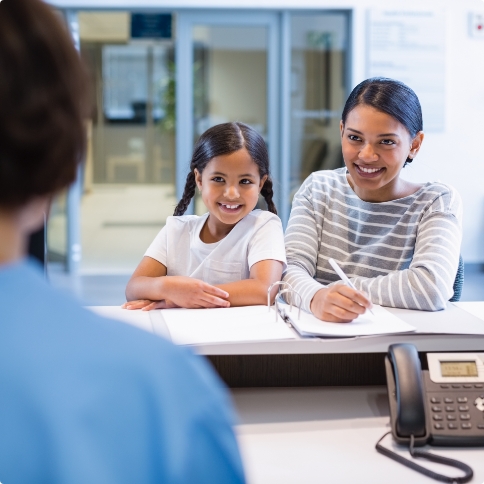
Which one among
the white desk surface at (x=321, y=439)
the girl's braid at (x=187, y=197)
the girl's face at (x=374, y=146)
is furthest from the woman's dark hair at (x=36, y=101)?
the girl's braid at (x=187, y=197)

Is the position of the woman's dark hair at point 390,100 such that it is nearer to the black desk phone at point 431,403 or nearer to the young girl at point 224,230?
the young girl at point 224,230

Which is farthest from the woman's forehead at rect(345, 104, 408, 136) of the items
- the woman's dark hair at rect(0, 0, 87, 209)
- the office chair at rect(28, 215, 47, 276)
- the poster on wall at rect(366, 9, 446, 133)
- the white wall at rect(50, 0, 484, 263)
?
the poster on wall at rect(366, 9, 446, 133)

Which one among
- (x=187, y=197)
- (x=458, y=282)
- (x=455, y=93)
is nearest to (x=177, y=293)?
(x=187, y=197)

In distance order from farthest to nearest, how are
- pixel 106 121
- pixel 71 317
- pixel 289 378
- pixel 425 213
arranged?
pixel 106 121 → pixel 425 213 → pixel 289 378 → pixel 71 317

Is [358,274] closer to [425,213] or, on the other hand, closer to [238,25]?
[425,213]

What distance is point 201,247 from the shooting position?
1854 millimetres

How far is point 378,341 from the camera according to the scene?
4.07 feet

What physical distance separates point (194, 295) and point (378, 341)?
0.45 meters

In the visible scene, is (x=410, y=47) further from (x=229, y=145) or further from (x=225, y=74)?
(x=229, y=145)

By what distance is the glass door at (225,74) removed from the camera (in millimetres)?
5559

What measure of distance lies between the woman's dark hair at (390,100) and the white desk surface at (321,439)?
2.19ft

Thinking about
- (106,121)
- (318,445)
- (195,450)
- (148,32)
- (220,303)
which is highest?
(148,32)

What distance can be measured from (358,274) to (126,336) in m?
1.45

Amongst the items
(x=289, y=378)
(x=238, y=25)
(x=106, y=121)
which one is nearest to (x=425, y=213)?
(x=289, y=378)
